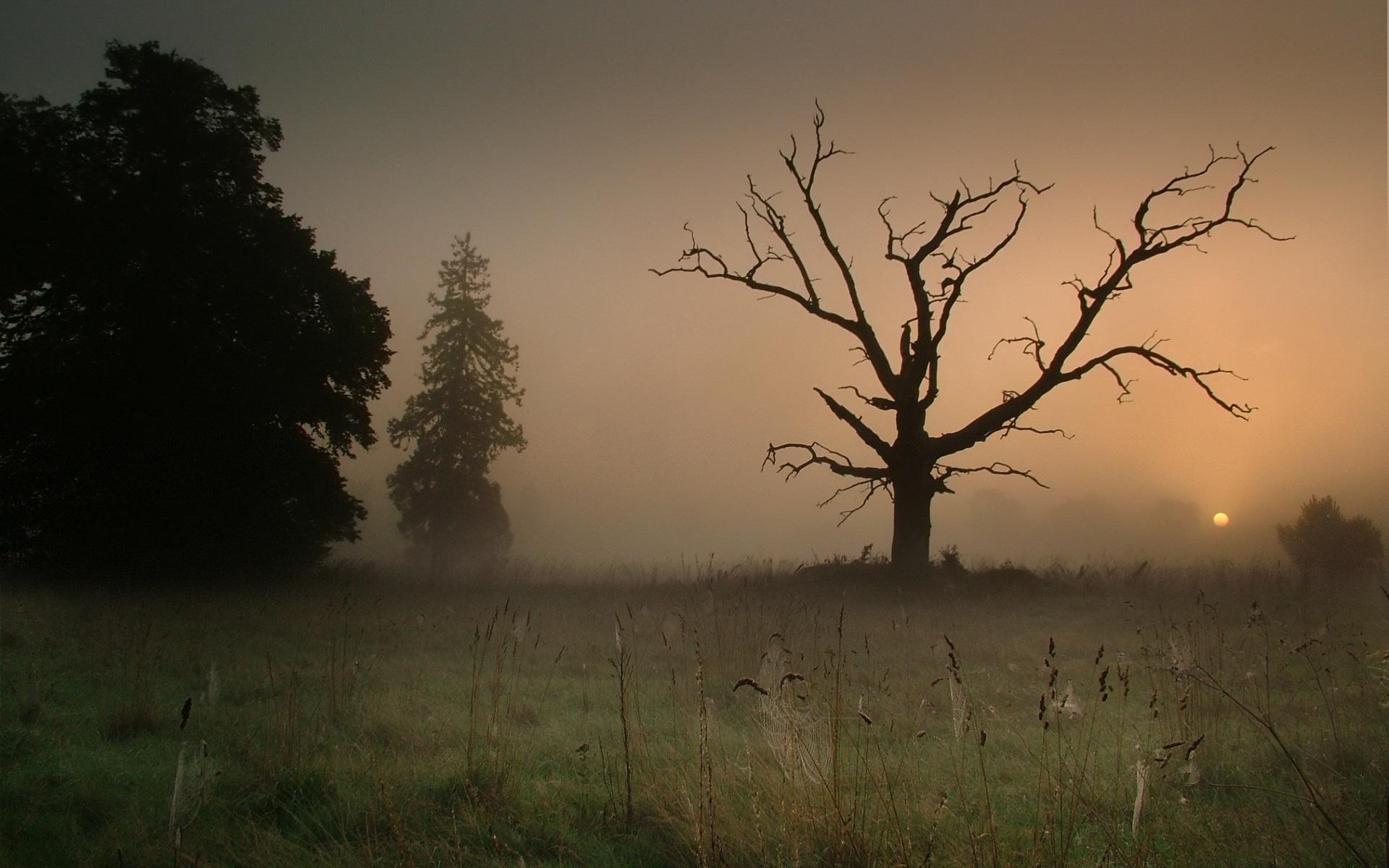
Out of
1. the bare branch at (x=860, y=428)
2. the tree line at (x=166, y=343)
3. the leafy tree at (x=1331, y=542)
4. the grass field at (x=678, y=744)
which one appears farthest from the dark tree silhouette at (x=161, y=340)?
the leafy tree at (x=1331, y=542)

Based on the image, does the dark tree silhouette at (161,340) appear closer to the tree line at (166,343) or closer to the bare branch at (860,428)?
the tree line at (166,343)

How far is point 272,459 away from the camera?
1647cm

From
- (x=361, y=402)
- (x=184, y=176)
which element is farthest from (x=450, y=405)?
(x=184, y=176)

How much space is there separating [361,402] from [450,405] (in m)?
13.2

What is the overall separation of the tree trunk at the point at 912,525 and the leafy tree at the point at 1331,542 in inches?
361

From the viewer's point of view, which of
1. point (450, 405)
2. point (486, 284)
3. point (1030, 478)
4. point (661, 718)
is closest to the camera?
point (661, 718)

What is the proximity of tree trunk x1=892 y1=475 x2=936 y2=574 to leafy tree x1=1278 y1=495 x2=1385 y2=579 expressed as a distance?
918cm

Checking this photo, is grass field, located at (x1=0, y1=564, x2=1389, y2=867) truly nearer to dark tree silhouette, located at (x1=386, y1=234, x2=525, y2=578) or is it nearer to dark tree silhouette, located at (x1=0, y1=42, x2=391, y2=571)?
dark tree silhouette, located at (x1=0, y1=42, x2=391, y2=571)

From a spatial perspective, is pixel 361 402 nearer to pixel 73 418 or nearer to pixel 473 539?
pixel 73 418

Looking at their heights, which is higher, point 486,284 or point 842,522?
point 486,284

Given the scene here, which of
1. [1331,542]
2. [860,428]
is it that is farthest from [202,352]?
[1331,542]

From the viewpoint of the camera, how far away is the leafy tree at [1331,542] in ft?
58.9

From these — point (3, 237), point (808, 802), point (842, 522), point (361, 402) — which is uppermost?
point (3, 237)

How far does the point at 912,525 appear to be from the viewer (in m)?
16.8
